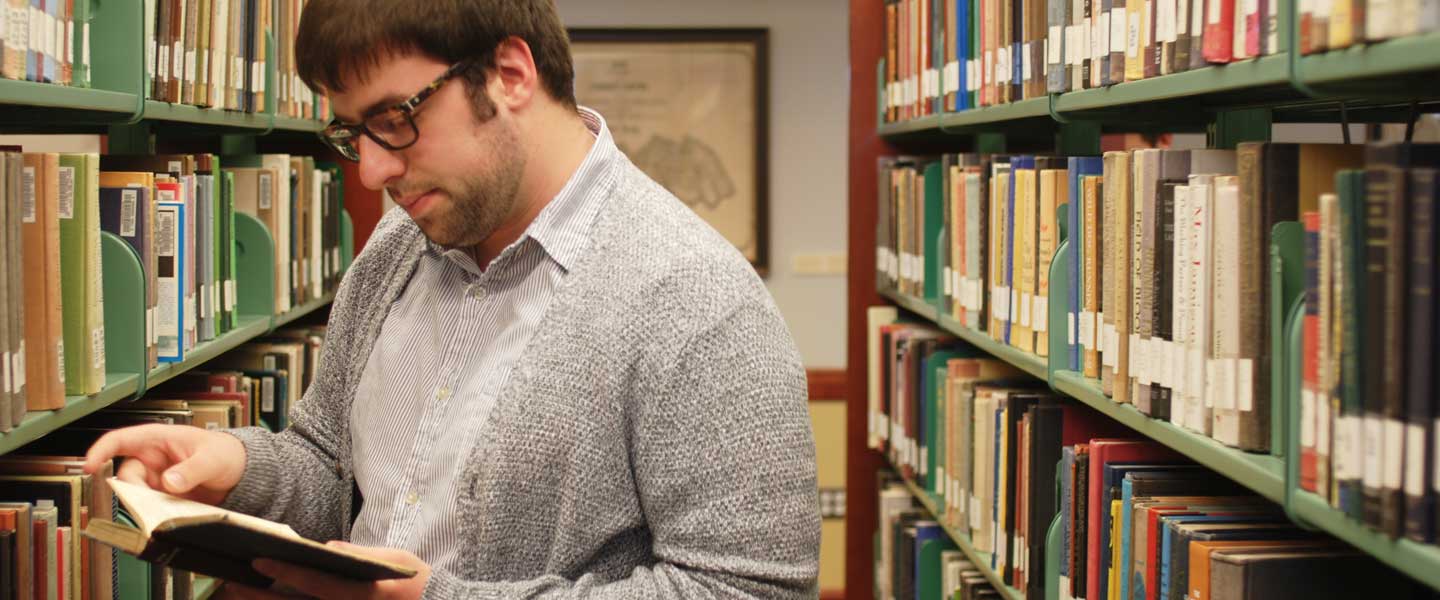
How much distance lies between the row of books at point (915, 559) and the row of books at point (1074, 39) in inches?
37.7

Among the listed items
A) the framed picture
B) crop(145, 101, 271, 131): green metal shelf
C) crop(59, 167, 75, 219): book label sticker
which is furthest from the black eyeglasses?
the framed picture

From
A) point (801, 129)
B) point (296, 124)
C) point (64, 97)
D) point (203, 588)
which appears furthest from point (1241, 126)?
point (801, 129)

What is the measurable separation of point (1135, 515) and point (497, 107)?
93 centimetres

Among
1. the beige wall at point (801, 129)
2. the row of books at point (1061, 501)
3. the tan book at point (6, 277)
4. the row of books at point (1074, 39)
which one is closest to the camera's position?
the row of books at point (1074, 39)

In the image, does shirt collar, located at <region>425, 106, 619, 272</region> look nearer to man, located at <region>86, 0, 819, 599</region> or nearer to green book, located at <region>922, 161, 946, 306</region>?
man, located at <region>86, 0, 819, 599</region>

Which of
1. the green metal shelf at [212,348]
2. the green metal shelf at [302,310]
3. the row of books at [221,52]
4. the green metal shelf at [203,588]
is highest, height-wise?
the row of books at [221,52]

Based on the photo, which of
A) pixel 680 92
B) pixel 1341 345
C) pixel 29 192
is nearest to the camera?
pixel 1341 345

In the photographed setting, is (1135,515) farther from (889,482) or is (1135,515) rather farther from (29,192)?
(889,482)

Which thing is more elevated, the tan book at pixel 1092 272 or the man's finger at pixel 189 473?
the tan book at pixel 1092 272

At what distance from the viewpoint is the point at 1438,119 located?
7.29ft

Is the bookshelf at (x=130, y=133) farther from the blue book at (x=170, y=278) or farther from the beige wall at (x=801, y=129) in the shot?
the beige wall at (x=801, y=129)

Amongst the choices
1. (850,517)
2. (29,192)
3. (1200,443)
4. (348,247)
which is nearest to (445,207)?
(29,192)

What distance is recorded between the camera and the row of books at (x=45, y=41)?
1635 mm

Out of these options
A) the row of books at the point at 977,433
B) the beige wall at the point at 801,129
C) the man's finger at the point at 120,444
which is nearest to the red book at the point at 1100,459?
the row of books at the point at 977,433
